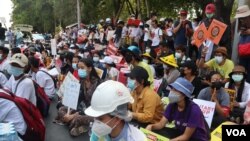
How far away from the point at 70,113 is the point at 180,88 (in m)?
2.94

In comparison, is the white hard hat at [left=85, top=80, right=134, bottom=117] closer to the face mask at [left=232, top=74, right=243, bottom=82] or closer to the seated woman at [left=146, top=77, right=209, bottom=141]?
the seated woman at [left=146, top=77, right=209, bottom=141]

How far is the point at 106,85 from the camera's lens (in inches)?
111

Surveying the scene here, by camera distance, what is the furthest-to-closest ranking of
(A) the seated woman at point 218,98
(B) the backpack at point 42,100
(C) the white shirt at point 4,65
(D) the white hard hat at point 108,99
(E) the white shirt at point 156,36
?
(E) the white shirt at point 156,36 → (C) the white shirt at point 4,65 → (B) the backpack at point 42,100 → (A) the seated woman at point 218,98 → (D) the white hard hat at point 108,99

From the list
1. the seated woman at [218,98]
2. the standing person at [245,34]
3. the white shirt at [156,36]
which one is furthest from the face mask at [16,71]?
the white shirt at [156,36]

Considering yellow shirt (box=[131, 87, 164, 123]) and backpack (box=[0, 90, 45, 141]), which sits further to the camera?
yellow shirt (box=[131, 87, 164, 123])

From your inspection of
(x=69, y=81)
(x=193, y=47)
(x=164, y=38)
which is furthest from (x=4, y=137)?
(x=164, y=38)

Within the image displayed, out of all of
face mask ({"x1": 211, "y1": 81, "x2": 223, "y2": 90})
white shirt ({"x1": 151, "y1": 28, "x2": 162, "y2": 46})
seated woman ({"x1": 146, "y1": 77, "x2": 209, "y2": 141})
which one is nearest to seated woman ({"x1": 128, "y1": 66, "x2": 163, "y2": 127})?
seated woman ({"x1": 146, "y1": 77, "x2": 209, "y2": 141})

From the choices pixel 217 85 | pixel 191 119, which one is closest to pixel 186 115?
pixel 191 119

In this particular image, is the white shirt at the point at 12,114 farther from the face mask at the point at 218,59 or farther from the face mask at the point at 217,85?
the face mask at the point at 218,59

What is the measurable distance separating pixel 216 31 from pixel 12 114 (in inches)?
190

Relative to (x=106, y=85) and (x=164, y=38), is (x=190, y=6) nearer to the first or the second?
(x=164, y=38)

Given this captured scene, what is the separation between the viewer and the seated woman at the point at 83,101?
6492mm

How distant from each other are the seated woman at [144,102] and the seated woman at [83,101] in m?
1.27

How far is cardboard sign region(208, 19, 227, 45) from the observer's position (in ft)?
24.7
